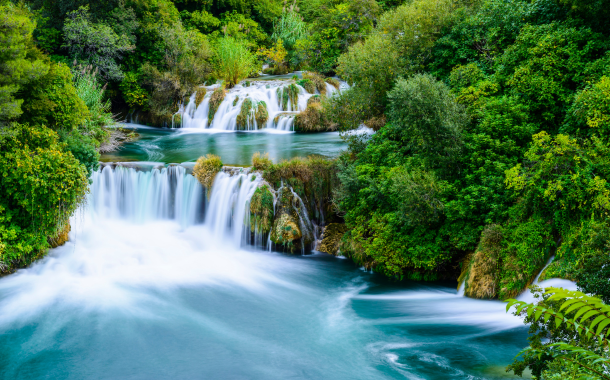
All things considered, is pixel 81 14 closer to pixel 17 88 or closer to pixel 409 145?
pixel 17 88

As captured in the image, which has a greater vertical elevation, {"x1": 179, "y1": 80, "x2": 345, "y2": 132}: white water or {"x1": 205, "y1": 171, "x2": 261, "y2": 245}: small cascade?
{"x1": 179, "y1": 80, "x2": 345, "y2": 132}: white water

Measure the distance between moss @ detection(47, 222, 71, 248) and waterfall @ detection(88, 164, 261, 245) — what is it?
4.88 feet

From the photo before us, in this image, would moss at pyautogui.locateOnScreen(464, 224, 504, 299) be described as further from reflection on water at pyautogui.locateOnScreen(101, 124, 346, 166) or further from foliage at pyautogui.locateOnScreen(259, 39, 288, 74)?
foliage at pyautogui.locateOnScreen(259, 39, 288, 74)

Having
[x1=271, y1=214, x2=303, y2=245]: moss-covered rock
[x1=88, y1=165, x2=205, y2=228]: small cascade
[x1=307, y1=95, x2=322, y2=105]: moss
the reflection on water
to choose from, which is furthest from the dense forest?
[x1=307, y1=95, x2=322, y2=105]: moss

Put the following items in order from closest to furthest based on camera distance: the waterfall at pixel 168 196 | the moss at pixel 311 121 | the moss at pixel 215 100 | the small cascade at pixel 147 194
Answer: the waterfall at pixel 168 196
the small cascade at pixel 147 194
the moss at pixel 311 121
the moss at pixel 215 100

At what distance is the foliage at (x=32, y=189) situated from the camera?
37.0 feet

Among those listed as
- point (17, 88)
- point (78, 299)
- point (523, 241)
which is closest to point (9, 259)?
point (78, 299)

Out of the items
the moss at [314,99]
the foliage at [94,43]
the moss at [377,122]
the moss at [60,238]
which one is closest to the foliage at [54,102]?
the moss at [60,238]

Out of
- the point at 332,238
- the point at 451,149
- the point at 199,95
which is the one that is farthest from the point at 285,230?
the point at 199,95

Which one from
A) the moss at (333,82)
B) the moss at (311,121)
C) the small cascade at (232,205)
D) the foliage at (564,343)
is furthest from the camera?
the moss at (333,82)

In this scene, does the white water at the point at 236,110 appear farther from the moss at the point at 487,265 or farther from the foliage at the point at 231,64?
the moss at the point at 487,265

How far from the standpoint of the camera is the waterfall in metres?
14.7

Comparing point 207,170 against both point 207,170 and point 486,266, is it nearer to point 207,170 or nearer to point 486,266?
point 207,170

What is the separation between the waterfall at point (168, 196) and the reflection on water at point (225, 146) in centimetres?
158
